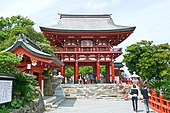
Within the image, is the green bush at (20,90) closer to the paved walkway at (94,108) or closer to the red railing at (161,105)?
the paved walkway at (94,108)

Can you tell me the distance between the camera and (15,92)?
8.69 m

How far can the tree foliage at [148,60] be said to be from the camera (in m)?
34.8

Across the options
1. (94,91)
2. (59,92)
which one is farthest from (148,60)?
(59,92)

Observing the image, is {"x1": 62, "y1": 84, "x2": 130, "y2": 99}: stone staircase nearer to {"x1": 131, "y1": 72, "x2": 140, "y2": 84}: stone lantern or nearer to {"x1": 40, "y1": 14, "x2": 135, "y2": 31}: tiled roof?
{"x1": 131, "y1": 72, "x2": 140, "y2": 84}: stone lantern

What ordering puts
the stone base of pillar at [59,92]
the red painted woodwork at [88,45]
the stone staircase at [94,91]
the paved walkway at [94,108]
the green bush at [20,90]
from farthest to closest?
the red painted woodwork at [88,45], the stone staircase at [94,91], the stone base of pillar at [59,92], the paved walkway at [94,108], the green bush at [20,90]

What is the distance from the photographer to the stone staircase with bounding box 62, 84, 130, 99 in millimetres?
23250

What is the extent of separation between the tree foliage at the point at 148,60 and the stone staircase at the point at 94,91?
427 inches

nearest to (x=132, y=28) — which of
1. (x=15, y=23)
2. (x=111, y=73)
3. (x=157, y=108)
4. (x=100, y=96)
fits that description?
(x=111, y=73)

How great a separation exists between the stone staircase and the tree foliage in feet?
35.6

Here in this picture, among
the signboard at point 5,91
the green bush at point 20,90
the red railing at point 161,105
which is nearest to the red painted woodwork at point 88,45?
the red railing at point 161,105

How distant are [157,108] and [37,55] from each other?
25.4 ft

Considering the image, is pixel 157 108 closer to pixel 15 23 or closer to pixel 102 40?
pixel 102 40

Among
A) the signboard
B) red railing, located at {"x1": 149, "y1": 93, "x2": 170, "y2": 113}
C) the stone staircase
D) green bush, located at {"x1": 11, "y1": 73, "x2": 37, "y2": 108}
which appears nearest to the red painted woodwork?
the stone staircase

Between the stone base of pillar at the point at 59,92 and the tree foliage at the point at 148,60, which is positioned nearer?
the stone base of pillar at the point at 59,92
